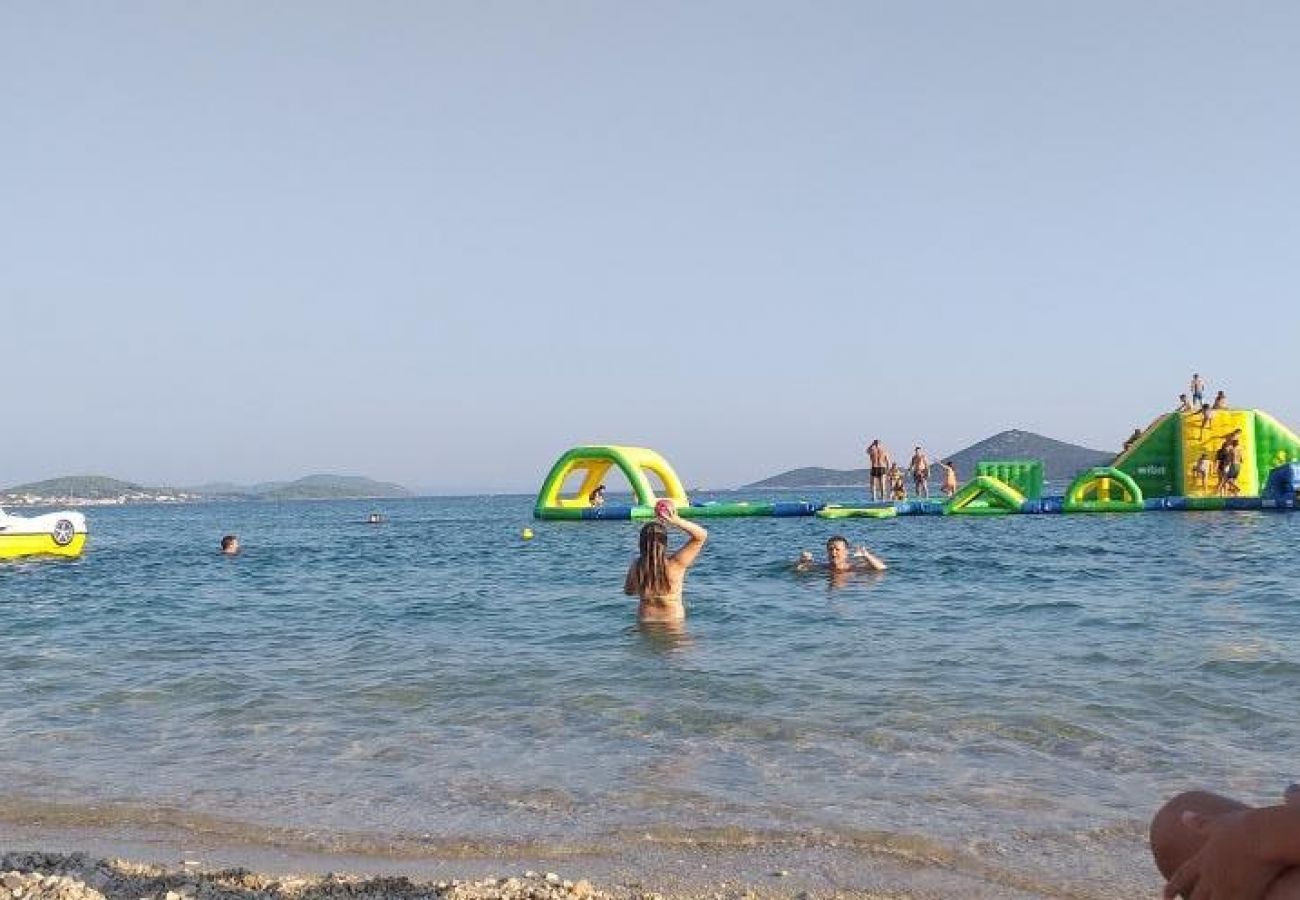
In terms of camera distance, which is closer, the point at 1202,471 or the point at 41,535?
the point at 41,535

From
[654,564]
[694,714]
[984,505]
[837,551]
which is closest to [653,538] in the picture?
[654,564]

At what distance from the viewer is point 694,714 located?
19.1 feet

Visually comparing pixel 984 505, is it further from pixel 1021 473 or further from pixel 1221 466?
pixel 1221 466

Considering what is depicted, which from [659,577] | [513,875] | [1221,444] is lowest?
[513,875]

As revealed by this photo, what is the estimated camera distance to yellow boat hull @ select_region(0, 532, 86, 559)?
20562 millimetres

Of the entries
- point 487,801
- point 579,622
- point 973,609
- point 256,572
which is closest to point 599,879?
point 487,801

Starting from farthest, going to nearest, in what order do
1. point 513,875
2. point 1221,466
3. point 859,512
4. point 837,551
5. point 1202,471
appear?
point 859,512 → point 1202,471 → point 1221,466 → point 837,551 → point 513,875

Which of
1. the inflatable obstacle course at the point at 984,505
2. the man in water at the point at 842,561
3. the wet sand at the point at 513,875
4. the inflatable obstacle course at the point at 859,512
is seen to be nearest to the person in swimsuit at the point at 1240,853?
the wet sand at the point at 513,875

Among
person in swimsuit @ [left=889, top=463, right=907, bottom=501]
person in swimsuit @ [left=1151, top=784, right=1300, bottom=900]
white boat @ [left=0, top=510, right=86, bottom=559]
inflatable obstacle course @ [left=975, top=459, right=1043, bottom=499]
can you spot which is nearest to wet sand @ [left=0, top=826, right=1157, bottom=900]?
person in swimsuit @ [left=1151, top=784, right=1300, bottom=900]

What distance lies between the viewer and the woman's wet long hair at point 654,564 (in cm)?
895

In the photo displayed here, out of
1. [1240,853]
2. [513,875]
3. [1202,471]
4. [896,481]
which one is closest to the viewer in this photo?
[1240,853]

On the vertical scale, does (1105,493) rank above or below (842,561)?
above

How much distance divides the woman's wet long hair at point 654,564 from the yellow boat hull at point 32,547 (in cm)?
1670

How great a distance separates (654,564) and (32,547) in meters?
16.9
